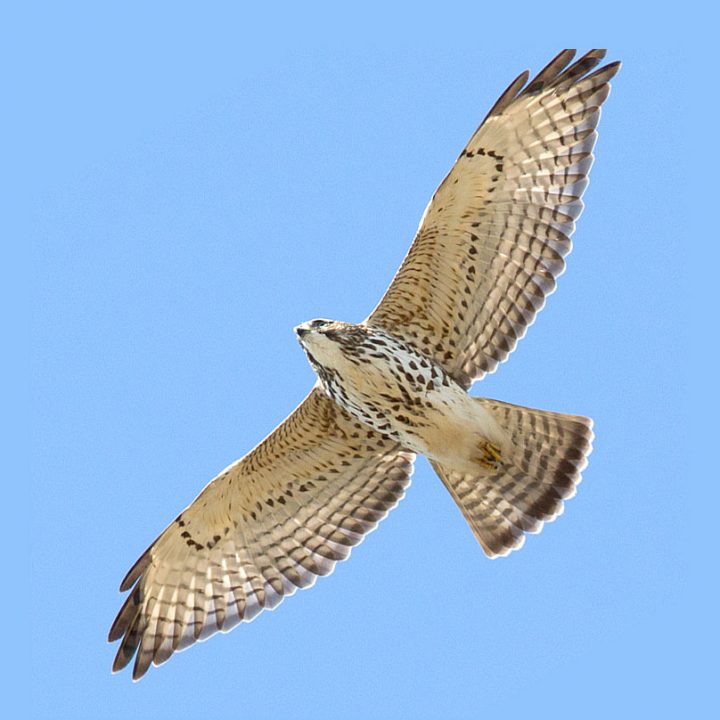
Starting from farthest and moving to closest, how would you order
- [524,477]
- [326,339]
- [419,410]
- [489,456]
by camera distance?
[524,477] < [489,456] < [419,410] < [326,339]

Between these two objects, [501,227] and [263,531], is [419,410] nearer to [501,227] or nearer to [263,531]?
[501,227]

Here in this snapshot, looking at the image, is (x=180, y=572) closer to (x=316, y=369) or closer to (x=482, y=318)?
(x=316, y=369)

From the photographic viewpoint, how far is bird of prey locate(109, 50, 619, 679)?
13.6 metres

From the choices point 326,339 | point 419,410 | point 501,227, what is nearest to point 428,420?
point 419,410

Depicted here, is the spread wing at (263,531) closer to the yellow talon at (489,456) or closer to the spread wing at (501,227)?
the yellow talon at (489,456)

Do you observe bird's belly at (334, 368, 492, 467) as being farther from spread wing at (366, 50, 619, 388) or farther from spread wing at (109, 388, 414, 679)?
spread wing at (109, 388, 414, 679)

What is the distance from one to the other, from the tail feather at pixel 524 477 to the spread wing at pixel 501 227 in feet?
1.88

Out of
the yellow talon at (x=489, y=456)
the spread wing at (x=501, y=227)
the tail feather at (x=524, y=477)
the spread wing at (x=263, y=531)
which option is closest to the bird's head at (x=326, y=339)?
the spread wing at (x=501, y=227)

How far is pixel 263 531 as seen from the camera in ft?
47.6

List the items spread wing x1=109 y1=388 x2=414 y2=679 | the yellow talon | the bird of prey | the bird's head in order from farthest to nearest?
spread wing x1=109 y1=388 x2=414 y2=679
the yellow talon
the bird of prey
the bird's head

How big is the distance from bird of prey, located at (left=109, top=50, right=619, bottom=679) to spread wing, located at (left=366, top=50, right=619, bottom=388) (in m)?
0.01

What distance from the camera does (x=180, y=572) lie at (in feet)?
47.3

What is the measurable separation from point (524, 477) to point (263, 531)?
2249mm

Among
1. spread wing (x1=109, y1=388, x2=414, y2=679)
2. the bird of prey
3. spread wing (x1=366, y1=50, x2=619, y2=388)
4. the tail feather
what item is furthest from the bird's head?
the tail feather
